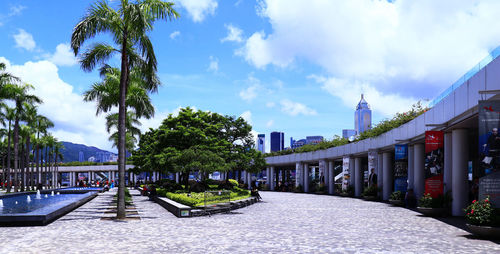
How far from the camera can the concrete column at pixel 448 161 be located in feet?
77.3

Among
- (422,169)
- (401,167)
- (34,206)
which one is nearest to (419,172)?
(422,169)

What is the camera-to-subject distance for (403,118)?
31.4 m

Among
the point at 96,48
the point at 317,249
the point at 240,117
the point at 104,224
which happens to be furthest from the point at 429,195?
the point at 240,117

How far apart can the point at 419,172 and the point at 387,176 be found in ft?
25.1

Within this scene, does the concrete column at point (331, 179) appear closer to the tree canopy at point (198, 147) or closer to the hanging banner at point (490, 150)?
the tree canopy at point (198, 147)

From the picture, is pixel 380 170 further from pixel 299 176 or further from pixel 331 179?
pixel 299 176

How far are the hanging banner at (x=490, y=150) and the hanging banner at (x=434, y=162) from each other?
8069 mm

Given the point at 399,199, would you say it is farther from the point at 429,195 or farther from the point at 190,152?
the point at 190,152

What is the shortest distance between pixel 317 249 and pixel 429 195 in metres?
12.4

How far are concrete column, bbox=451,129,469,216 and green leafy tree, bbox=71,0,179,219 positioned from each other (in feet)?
45.3

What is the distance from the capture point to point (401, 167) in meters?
30.1

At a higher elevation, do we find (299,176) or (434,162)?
(434,162)

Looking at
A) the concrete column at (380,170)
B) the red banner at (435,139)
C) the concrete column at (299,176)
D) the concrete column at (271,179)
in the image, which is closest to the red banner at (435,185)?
the red banner at (435,139)

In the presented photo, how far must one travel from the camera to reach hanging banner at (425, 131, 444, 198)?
73.0 feet
